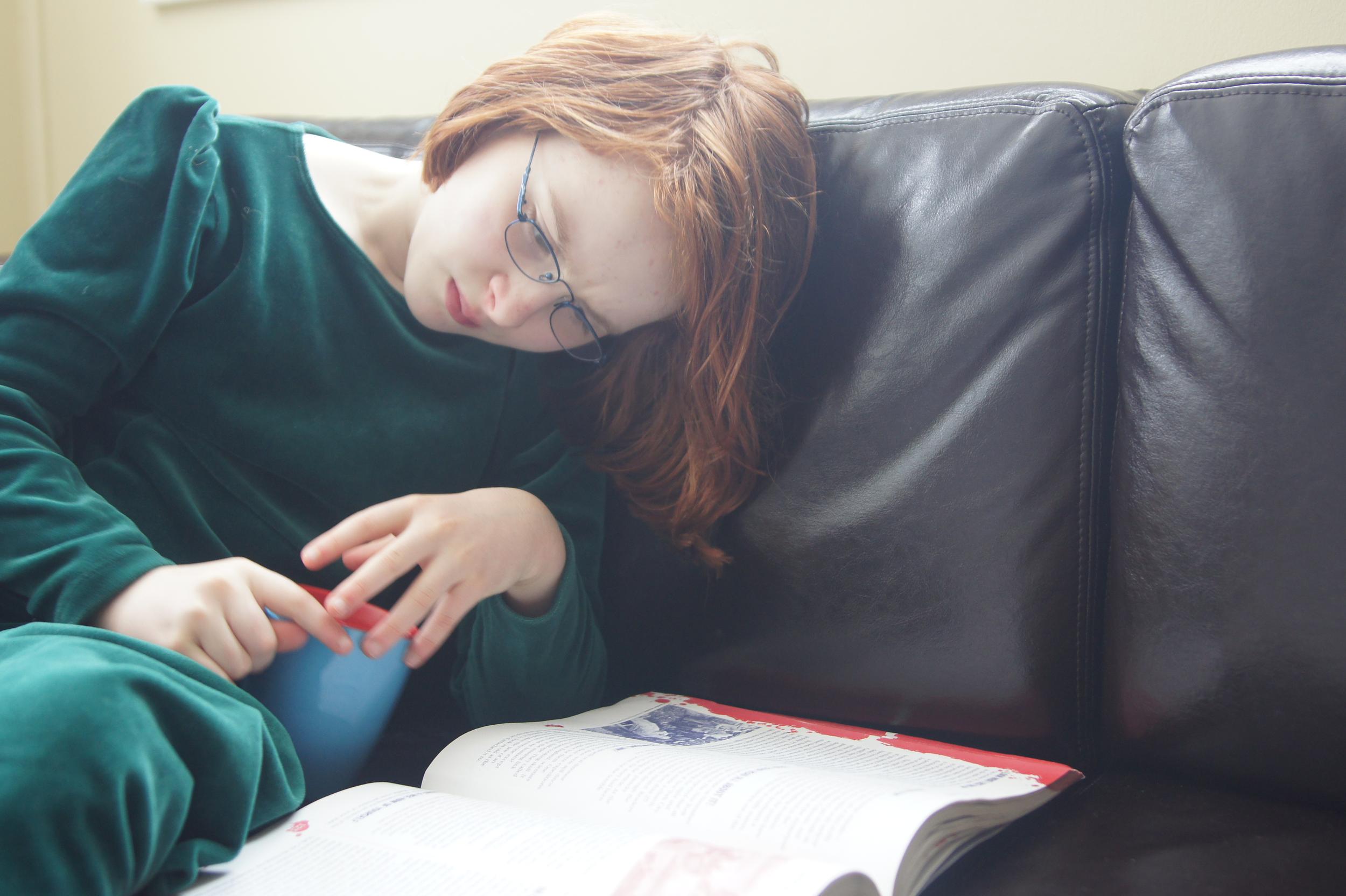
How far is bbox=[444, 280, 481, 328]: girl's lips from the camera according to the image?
0.83 meters

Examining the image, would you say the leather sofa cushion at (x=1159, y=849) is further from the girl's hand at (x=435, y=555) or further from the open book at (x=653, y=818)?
the girl's hand at (x=435, y=555)

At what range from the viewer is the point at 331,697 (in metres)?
0.65

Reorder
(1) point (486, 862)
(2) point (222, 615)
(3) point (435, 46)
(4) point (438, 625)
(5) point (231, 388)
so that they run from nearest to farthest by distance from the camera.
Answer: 1. (1) point (486, 862)
2. (2) point (222, 615)
3. (4) point (438, 625)
4. (5) point (231, 388)
5. (3) point (435, 46)

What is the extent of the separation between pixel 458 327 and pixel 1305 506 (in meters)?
0.66

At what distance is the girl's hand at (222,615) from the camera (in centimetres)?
58

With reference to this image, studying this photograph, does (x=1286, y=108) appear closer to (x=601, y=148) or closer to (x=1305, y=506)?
(x=1305, y=506)

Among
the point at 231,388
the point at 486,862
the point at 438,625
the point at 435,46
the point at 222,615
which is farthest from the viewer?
the point at 435,46

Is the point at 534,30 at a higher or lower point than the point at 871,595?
higher

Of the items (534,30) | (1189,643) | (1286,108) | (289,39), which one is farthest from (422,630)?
(289,39)

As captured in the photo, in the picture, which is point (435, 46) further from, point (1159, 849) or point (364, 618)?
point (1159, 849)

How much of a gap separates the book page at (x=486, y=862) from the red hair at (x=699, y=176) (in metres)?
0.37

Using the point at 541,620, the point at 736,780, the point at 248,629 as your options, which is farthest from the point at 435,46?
the point at 736,780

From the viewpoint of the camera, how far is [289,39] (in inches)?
60.1

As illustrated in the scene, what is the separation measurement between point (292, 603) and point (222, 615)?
0.13 feet
